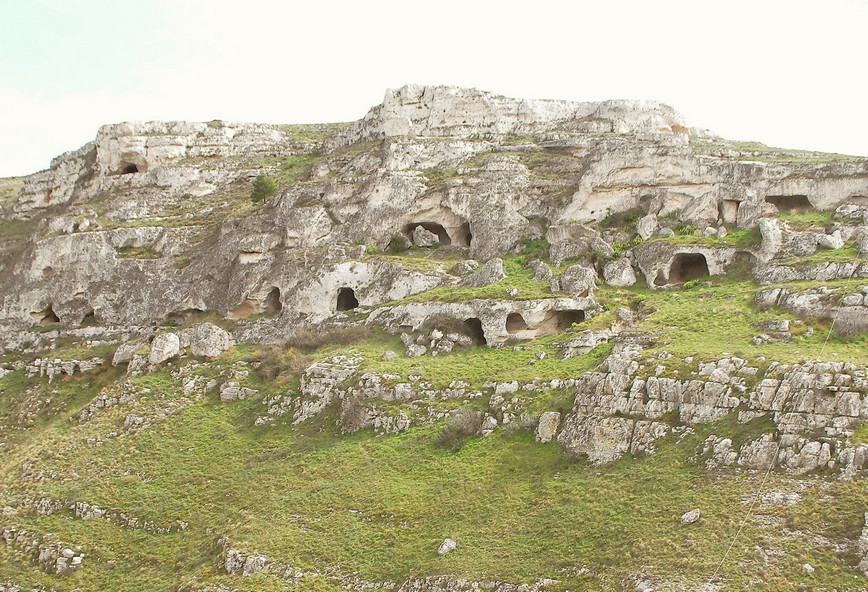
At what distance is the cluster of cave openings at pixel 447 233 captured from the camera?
40872 millimetres

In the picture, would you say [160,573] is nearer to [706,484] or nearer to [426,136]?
[706,484]

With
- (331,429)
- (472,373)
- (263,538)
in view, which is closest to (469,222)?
(472,373)

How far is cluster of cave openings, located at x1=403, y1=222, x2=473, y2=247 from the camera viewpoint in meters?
40.9

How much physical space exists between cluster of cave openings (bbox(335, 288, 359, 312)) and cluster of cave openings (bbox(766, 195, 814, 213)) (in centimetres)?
2161

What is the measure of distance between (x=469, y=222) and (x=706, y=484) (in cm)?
2296

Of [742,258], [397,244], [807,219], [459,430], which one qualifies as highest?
[807,219]

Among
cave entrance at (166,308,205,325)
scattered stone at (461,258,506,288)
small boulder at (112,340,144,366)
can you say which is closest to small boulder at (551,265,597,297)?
scattered stone at (461,258,506,288)

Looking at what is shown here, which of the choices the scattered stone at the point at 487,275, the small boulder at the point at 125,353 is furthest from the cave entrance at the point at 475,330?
the small boulder at the point at 125,353

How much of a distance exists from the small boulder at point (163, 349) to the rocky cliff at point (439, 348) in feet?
0.49

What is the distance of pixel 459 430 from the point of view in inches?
968

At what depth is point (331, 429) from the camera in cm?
2734

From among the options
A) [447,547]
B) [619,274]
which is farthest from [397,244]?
[447,547]

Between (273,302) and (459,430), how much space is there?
57.6ft

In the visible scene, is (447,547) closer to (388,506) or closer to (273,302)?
(388,506)
